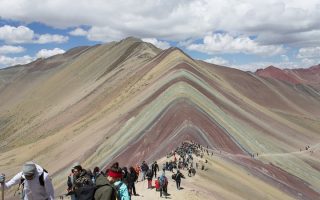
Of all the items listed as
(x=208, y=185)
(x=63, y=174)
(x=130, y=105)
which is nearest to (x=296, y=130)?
(x=130, y=105)

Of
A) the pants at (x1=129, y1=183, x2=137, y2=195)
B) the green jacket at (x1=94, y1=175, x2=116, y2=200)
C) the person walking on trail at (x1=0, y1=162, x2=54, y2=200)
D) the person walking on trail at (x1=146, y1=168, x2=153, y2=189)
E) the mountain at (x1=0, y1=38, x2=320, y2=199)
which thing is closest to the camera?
the green jacket at (x1=94, y1=175, x2=116, y2=200)

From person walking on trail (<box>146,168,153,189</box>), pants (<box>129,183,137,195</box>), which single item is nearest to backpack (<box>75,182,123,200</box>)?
pants (<box>129,183,137,195</box>)

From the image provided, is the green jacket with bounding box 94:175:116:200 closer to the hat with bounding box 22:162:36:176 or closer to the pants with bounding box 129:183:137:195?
the hat with bounding box 22:162:36:176

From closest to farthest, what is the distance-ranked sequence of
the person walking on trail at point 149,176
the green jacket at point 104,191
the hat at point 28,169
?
the green jacket at point 104,191 < the hat at point 28,169 < the person walking on trail at point 149,176

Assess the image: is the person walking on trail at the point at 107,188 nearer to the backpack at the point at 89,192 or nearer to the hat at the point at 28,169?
the backpack at the point at 89,192

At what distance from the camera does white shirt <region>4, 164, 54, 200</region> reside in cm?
865

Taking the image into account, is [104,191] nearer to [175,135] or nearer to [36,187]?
[36,187]

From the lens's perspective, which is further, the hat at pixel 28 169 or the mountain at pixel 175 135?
the mountain at pixel 175 135

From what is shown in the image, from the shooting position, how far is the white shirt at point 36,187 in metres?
8.65

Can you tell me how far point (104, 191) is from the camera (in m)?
7.23

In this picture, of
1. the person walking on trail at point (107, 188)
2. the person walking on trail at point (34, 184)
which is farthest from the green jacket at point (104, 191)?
the person walking on trail at point (34, 184)

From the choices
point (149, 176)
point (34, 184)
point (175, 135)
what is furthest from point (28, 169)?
point (175, 135)

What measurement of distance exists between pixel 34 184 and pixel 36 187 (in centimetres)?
8

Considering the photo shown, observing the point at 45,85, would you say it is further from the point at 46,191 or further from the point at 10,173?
the point at 46,191
